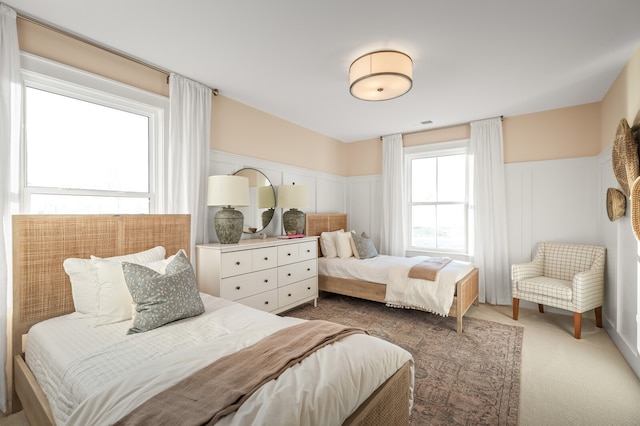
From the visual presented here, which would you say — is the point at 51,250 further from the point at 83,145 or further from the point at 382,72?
the point at 382,72

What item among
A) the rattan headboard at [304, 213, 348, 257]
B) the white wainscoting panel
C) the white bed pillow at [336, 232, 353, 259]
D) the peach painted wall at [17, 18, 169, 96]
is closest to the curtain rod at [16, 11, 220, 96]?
the peach painted wall at [17, 18, 169, 96]

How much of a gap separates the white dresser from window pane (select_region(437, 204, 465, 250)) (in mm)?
2243

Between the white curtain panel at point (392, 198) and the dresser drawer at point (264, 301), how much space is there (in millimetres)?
2486

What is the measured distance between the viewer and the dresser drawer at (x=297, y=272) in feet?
11.9

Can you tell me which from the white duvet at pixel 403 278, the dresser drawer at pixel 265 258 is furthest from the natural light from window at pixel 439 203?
the dresser drawer at pixel 265 258

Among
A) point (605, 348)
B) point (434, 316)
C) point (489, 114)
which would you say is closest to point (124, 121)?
point (434, 316)

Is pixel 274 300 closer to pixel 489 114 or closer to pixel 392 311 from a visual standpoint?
pixel 392 311

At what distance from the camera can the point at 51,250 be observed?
2.09 meters

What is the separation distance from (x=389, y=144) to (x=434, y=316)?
2964 millimetres

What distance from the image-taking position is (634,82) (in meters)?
2.58

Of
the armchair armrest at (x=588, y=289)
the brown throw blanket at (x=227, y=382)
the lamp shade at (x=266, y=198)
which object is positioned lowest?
the armchair armrest at (x=588, y=289)

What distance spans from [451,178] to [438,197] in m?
0.37

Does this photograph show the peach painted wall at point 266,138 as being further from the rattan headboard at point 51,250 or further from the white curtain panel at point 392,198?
the rattan headboard at point 51,250

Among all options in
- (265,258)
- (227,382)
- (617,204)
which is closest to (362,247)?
(265,258)
